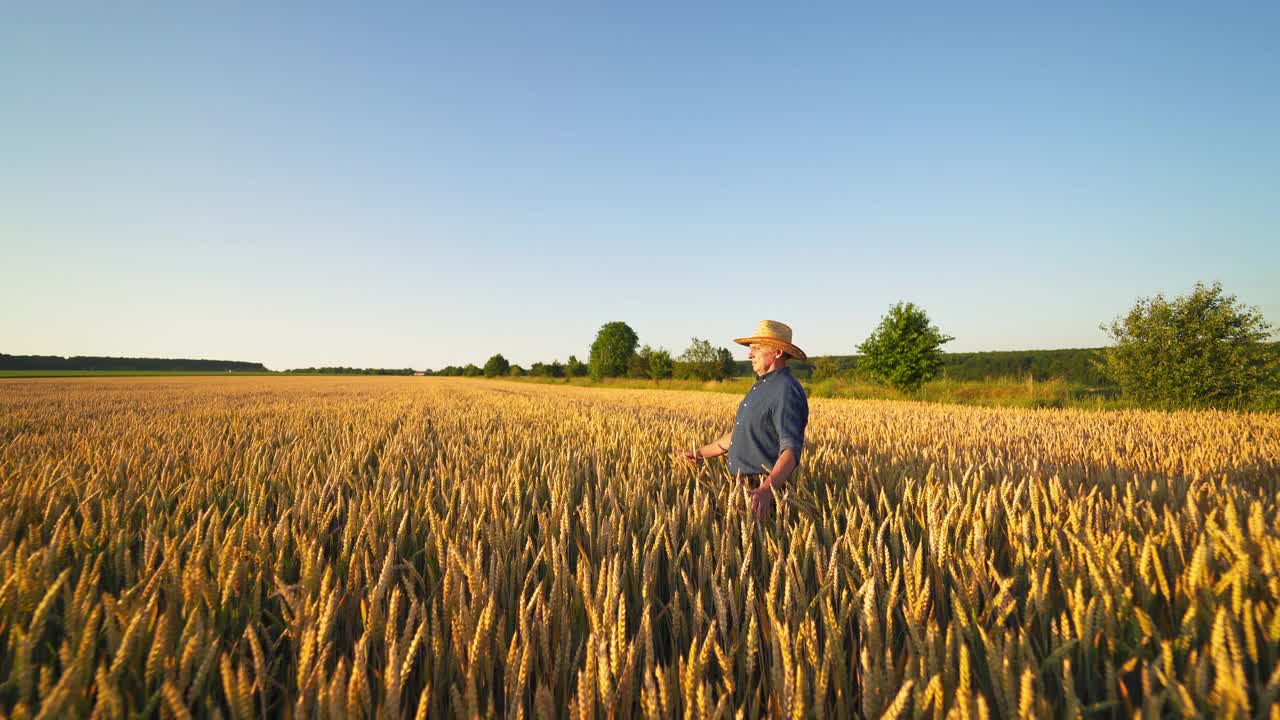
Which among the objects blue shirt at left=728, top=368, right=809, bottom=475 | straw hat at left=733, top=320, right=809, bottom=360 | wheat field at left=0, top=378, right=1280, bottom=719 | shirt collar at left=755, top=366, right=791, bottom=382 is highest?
straw hat at left=733, top=320, right=809, bottom=360

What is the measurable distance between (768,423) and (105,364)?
445ft

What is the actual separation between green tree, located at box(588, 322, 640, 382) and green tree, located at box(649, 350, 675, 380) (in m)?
18.7

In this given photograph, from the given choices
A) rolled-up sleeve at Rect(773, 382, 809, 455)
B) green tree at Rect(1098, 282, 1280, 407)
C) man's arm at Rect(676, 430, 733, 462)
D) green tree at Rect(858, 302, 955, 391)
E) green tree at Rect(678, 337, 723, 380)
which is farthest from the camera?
green tree at Rect(678, 337, 723, 380)

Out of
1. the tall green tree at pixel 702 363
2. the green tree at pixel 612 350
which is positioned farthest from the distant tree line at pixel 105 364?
the tall green tree at pixel 702 363

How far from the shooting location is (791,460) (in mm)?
2703

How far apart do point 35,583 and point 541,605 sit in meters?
1.33

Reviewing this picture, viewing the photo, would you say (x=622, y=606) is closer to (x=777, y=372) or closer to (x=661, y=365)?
(x=777, y=372)

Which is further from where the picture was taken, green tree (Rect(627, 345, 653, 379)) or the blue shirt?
green tree (Rect(627, 345, 653, 379))

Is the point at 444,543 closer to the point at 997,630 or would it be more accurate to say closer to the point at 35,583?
the point at 35,583

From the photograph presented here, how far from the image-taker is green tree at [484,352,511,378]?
9294 centimetres

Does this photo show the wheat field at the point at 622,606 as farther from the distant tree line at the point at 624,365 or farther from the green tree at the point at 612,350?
the green tree at the point at 612,350

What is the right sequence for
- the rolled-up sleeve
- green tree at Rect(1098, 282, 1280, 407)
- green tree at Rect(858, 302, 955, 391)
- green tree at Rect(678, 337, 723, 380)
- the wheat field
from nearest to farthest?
1. the wheat field
2. the rolled-up sleeve
3. green tree at Rect(1098, 282, 1280, 407)
4. green tree at Rect(858, 302, 955, 391)
5. green tree at Rect(678, 337, 723, 380)

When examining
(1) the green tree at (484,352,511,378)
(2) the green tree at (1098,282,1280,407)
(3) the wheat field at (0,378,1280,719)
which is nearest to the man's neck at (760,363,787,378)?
(3) the wheat field at (0,378,1280,719)

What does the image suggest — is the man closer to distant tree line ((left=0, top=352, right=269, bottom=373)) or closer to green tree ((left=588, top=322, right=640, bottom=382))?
green tree ((left=588, top=322, right=640, bottom=382))
